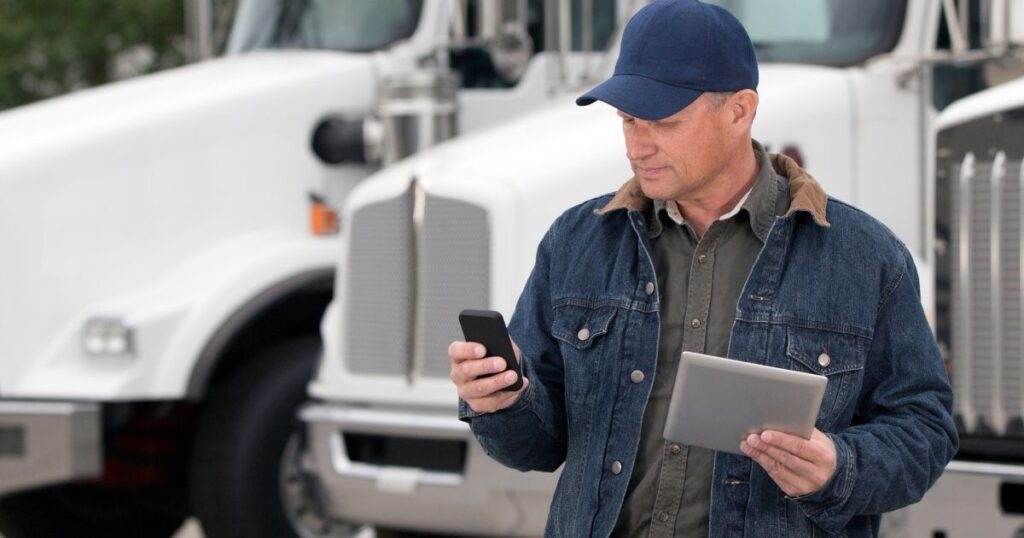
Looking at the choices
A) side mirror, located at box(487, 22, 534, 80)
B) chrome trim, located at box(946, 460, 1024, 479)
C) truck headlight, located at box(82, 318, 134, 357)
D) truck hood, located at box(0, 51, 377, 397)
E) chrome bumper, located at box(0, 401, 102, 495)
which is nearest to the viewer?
chrome trim, located at box(946, 460, 1024, 479)

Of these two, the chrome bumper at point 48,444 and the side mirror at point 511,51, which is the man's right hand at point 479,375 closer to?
the chrome bumper at point 48,444

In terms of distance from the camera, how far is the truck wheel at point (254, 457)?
6434 millimetres

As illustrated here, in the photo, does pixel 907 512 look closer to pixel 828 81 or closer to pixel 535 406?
pixel 828 81

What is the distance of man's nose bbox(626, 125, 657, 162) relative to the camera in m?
2.83

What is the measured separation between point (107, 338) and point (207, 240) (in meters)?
0.66

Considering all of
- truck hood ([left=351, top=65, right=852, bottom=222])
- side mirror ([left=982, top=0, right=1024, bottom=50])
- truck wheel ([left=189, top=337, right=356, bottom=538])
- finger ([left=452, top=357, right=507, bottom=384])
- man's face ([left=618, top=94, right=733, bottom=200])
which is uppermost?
side mirror ([left=982, top=0, right=1024, bottom=50])

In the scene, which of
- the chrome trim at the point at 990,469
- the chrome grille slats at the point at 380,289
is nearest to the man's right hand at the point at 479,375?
the chrome trim at the point at 990,469

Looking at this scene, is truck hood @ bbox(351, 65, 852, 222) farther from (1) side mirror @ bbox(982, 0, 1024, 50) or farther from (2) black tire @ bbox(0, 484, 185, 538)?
(2) black tire @ bbox(0, 484, 185, 538)

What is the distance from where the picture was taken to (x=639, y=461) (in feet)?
9.26

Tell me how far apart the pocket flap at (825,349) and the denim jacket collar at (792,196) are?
0.17 meters

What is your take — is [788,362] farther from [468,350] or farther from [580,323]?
[468,350]

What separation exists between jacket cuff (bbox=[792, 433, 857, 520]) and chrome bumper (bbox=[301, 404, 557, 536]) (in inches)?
105

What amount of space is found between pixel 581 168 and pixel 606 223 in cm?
255

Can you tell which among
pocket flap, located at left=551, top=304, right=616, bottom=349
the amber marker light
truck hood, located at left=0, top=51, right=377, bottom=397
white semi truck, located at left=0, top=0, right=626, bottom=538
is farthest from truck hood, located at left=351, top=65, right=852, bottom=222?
pocket flap, located at left=551, top=304, right=616, bottom=349
